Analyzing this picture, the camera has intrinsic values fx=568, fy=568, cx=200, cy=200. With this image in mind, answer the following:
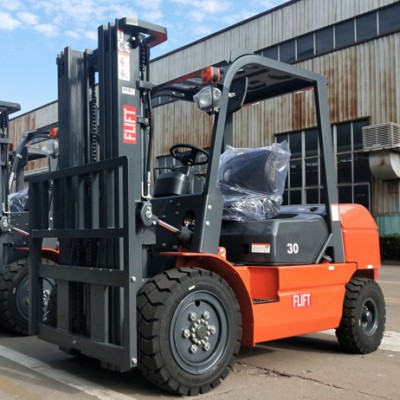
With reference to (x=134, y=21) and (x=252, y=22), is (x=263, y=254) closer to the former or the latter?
(x=134, y=21)

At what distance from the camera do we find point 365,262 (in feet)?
21.4

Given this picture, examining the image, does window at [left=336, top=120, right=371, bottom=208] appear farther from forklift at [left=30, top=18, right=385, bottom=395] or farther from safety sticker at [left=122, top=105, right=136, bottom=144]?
safety sticker at [left=122, top=105, right=136, bottom=144]

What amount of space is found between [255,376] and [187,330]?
109cm

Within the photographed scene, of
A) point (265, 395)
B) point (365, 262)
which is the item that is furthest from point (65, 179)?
point (365, 262)

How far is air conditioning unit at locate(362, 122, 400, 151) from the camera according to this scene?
930 inches

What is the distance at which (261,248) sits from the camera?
18.1 ft

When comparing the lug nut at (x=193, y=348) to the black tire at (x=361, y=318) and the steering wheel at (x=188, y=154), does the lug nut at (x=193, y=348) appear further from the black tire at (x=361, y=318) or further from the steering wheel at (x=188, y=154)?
the black tire at (x=361, y=318)

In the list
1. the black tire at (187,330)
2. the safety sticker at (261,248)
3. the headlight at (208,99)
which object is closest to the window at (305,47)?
the safety sticker at (261,248)

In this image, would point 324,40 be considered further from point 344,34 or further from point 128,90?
point 128,90

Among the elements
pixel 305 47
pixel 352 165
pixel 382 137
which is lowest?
pixel 352 165

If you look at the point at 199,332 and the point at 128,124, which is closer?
the point at 199,332

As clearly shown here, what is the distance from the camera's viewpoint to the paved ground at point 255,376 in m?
4.67

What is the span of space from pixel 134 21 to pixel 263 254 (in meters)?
2.47

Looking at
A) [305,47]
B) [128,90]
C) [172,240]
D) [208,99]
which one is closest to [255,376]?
[172,240]
